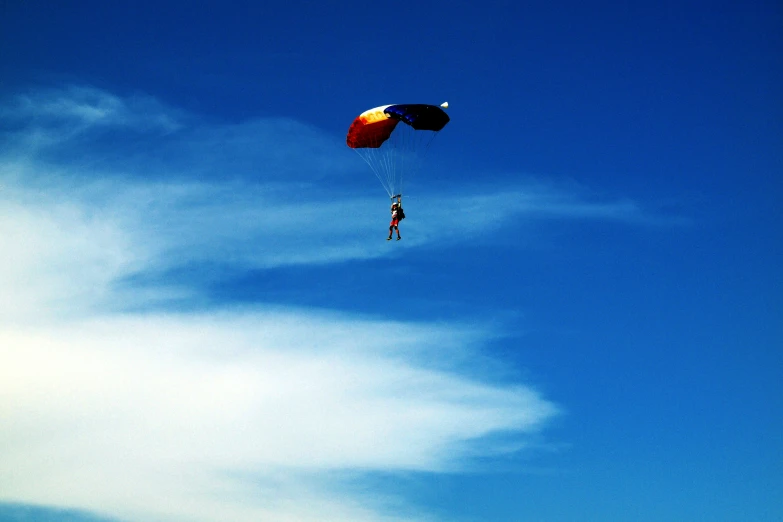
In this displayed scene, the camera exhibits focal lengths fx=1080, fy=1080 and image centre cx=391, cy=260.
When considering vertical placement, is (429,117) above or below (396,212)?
above

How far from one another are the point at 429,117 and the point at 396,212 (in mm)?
7002

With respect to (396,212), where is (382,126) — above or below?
above

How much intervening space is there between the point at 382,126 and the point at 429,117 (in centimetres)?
378

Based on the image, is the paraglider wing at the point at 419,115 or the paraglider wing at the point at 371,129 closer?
the paraglider wing at the point at 419,115

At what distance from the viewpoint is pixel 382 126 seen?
77.1 meters

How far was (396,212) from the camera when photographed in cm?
7575

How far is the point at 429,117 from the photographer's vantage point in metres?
75.2

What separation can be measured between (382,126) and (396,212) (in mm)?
6409

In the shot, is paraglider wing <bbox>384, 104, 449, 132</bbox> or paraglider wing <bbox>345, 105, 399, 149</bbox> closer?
paraglider wing <bbox>384, 104, 449, 132</bbox>

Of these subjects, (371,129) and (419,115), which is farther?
(371,129)
